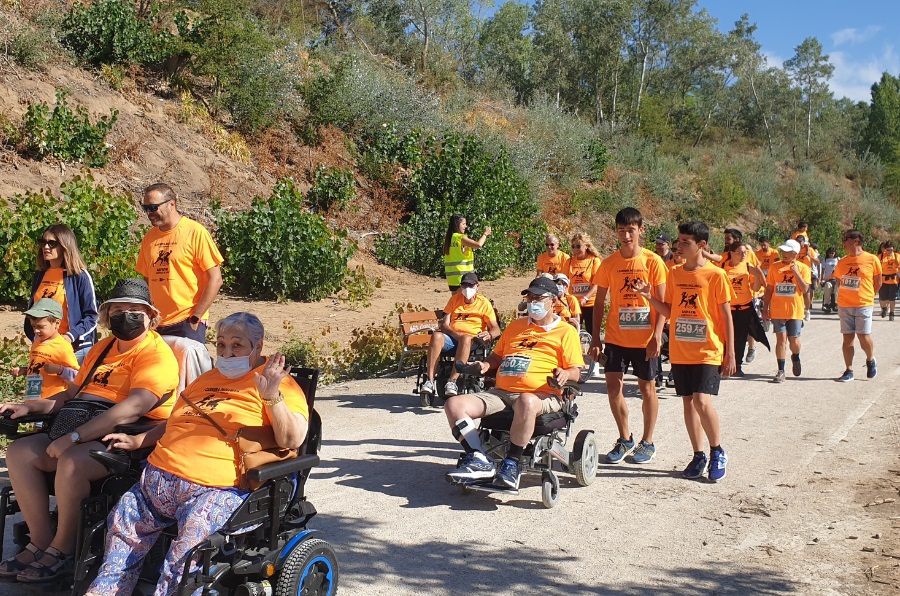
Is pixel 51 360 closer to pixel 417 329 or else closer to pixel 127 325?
pixel 127 325

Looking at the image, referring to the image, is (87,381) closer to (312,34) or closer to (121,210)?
(121,210)

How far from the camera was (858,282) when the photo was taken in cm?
1167

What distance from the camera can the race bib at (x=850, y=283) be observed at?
1168 centimetres

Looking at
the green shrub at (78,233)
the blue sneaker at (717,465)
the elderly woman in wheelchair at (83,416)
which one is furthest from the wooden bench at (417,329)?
the elderly woman in wheelchair at (83,416)

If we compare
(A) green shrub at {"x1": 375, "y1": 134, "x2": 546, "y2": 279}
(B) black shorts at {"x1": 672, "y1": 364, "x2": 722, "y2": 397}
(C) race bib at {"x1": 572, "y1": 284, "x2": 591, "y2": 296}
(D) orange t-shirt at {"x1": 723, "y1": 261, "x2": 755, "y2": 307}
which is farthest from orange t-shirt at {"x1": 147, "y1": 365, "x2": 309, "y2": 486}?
(A) green shrub at {"x1": 375, "y1": 134, "x2": 546, "y2": 279}

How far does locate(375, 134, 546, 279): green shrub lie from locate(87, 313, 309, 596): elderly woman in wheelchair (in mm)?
16095

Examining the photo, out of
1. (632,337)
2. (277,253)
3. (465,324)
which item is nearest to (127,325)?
(632,337)

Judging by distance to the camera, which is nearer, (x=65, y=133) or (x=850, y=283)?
(x=850, y=283)

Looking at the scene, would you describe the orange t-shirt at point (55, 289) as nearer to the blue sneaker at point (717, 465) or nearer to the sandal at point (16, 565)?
the sandal at point (16, 565)

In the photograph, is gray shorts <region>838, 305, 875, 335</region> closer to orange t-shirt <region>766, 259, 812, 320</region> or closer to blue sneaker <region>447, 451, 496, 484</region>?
orange t-shirt <region>766, 259, 812, 320</region>

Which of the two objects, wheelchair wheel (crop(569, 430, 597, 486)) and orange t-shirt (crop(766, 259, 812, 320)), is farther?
orange t-shirt (crop(766, 259, 812, 320))

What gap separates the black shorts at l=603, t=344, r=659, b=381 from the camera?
7305mm

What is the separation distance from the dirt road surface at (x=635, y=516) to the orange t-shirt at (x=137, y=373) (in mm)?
1090

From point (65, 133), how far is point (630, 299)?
12793mm
